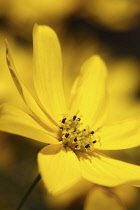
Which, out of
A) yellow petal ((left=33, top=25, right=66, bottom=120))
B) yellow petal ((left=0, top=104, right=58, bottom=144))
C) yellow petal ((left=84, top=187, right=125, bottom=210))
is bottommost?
yellow petal ((left=84, top=187, right=125, bottom=210))

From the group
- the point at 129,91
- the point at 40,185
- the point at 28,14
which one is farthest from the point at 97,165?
the point at 28,14

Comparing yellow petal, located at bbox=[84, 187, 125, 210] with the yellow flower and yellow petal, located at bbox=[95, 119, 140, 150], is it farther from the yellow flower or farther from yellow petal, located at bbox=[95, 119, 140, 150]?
Answer: yellow petal, located at bbox=[95, 119, 140, 150]

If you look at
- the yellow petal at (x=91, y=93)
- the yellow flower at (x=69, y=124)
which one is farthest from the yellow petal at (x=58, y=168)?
the yellow petal at (x=91, y=93)

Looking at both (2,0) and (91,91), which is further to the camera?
(2,0)

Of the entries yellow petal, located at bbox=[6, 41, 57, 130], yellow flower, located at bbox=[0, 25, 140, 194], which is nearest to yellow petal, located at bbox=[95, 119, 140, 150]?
yellow flower, located at bbox=[0, 25, 140, 194]

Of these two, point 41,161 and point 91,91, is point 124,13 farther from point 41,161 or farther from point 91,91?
point 41,161

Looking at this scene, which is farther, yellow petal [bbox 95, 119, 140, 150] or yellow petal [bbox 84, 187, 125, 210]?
yellow petal [bbox 95, 119, 140, 150]

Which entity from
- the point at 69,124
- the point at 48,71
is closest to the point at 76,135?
the point at 69,124

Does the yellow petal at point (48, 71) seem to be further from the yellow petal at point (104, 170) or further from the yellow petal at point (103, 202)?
the yellow petal at point (103, 202)
